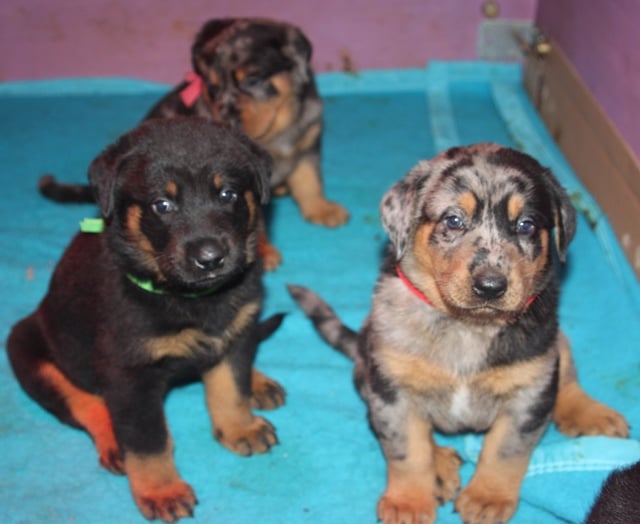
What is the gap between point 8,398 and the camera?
14.5 feet

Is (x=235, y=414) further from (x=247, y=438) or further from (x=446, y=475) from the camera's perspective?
(x=446, y=475)

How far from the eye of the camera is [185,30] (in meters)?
8.08

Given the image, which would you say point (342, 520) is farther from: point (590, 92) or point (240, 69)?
point (590, 92)

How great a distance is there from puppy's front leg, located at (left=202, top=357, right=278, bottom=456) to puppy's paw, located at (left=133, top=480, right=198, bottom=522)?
1.40 ft

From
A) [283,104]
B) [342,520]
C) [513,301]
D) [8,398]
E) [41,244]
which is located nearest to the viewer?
[513,301]

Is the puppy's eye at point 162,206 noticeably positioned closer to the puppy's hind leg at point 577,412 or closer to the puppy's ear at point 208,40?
the puppy's hind leg at point 577,412

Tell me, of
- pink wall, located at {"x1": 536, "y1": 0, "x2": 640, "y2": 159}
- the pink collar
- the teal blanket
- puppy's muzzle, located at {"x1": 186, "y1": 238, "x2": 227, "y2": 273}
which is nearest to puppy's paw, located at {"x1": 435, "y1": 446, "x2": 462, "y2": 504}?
the teal blanket

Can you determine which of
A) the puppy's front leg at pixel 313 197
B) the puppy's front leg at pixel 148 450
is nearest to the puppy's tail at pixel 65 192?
the puppy's front leg at pixel 313 197

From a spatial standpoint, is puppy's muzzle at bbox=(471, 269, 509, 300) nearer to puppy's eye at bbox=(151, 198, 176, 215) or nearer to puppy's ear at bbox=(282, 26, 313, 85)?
puppy's eye at bbox=(151, 198, 176, 215)

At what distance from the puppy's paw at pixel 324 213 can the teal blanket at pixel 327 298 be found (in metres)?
0.07

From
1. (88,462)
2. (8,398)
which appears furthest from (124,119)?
(88,462)

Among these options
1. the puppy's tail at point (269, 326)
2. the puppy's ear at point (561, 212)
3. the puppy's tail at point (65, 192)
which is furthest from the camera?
the puppy's tail at point (65, 192)

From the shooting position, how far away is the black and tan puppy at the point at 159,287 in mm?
3453

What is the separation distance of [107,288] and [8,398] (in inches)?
49.2
